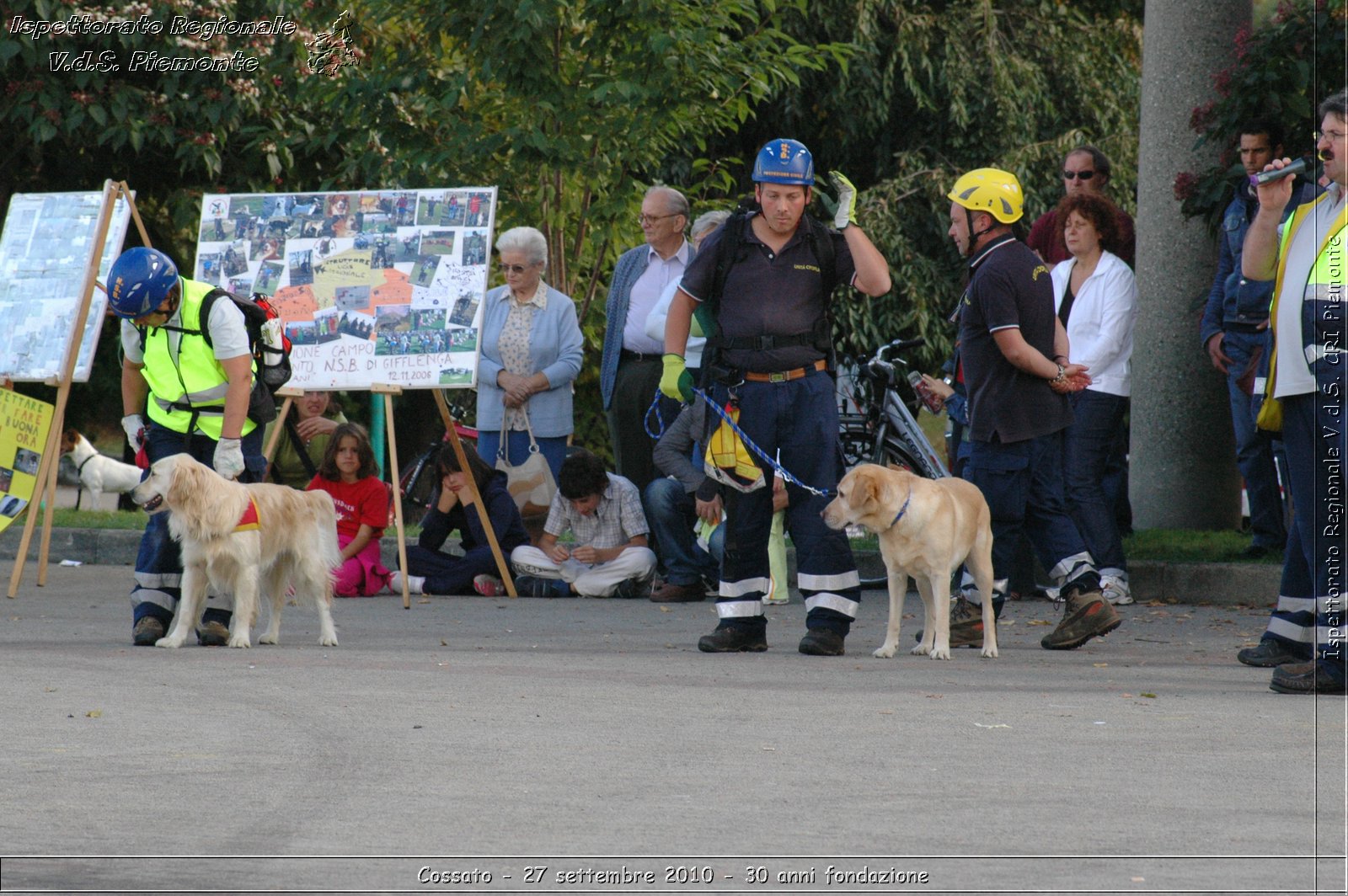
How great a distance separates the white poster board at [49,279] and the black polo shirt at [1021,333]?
18.7 ft

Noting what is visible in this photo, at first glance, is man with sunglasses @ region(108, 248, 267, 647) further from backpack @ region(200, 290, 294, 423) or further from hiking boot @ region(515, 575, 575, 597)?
hiking boot @ region(515, 575, 575, 597)

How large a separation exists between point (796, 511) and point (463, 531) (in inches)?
164

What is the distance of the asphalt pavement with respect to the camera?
4453 millimetres

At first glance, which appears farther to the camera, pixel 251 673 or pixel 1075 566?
pixel 1075 566

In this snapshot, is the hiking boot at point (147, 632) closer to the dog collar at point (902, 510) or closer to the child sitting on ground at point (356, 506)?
the child sitting on ground at point (356, 506)

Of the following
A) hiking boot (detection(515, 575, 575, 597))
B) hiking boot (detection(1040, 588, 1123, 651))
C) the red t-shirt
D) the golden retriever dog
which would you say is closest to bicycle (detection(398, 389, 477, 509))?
the red t-shirt

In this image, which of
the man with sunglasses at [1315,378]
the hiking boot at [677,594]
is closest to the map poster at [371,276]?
the hiking boot at [677,594]

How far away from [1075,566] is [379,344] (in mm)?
4774

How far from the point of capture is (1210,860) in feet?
14.9

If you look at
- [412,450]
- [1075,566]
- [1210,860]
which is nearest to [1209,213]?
[1075,566]

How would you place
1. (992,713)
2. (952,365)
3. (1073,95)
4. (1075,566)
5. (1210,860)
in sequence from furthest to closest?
(1073,95)
(952,365)
(1075,566)
(992,713)
(1210,860)

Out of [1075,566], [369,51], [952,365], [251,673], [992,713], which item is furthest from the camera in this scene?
[369,51]

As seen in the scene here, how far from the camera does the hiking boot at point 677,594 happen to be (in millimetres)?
11398

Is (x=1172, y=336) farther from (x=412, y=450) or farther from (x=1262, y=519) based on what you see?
(x=412, y=450)
